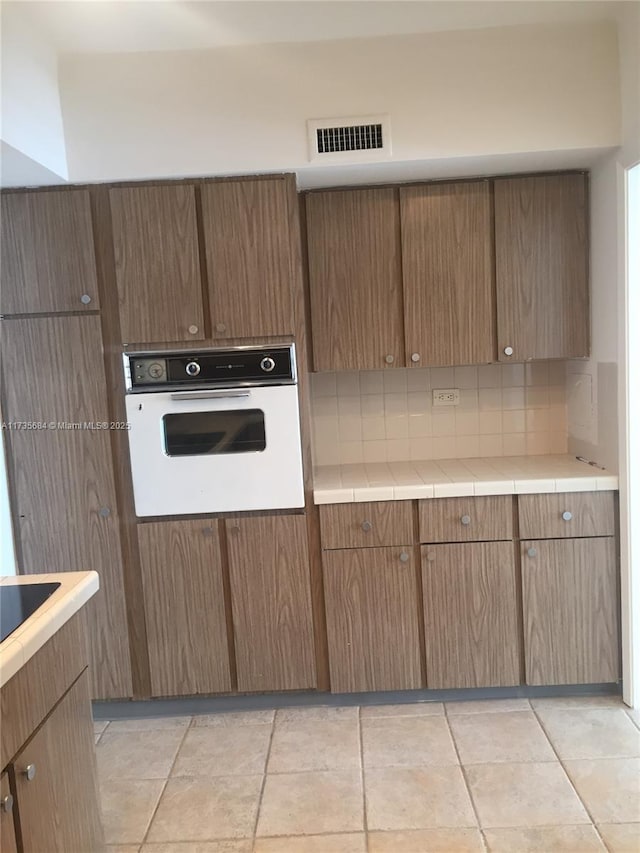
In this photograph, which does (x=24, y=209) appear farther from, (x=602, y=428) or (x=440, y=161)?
(x=602, y=428)

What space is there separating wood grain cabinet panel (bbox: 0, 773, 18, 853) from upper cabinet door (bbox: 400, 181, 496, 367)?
2131 millimetres

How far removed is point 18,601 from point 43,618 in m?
0.15

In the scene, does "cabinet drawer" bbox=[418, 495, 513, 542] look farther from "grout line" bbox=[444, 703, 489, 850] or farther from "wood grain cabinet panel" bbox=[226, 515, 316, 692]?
"grout line" bbox=[444, 703, 489, 850]

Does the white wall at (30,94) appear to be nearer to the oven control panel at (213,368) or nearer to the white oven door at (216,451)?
the oven control panel at (213,368)

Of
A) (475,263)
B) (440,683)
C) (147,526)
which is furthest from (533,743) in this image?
(475,263)

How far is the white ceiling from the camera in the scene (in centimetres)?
219

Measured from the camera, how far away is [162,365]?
2.62 metres

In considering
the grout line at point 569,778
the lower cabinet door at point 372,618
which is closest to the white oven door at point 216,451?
the lower cabinet door at point 372,618

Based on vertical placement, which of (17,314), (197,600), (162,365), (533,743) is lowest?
(533,743)

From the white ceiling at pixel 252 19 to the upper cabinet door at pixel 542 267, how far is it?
64cm

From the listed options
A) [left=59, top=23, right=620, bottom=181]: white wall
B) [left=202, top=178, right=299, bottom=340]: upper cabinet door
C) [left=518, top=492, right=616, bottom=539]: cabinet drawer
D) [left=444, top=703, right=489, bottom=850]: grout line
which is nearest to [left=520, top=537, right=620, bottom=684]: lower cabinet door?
[left=518, top=492, right=616, bottom=539]: cabinet drawer

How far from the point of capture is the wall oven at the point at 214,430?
8.56 feet

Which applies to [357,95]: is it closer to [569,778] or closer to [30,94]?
[30,94]

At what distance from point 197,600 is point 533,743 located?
139 cm
